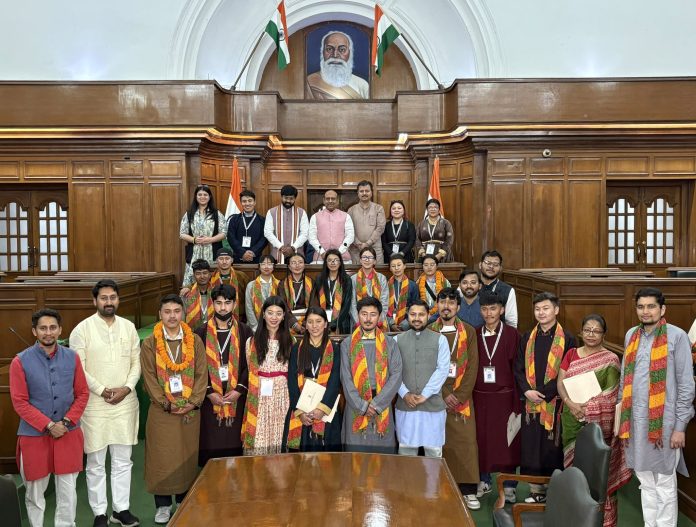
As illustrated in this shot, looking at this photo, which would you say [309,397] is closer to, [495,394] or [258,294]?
[495,394]

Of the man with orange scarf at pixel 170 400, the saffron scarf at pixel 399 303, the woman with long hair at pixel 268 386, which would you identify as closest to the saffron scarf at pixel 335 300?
the saffron scarf at pixel 399 303

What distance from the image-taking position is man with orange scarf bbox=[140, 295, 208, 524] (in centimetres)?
416

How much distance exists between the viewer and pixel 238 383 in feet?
14.4

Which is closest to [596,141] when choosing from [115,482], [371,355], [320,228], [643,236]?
[643,236]

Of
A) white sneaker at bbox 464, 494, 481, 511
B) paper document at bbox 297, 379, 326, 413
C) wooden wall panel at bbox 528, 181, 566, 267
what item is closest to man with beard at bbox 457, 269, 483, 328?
white sneaker at bbox 464, 494, 481, 511

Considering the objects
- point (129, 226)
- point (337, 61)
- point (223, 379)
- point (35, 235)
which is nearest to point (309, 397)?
point (223, 379)

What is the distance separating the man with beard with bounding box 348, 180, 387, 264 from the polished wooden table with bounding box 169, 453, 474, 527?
4570 mm

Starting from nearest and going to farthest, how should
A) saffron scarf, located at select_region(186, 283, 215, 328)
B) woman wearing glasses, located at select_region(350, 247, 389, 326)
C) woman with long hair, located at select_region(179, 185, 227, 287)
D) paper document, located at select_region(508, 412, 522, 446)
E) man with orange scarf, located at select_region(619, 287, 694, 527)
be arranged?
man with orange scarf, located at select_region(619, 287, 694, 527)
paper document, located at select_region(508, 412, 522, 446)
saffron scarf, located at select_region(186, 283, 215, 328)
woman wearing glasses, located at select_region(350, 247, 389, 326)
woman with long hair, located at select_region(179, 185, 227, 287)

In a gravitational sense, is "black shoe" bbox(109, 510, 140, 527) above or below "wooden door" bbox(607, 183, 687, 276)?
below

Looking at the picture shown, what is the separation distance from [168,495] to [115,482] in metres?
0.36

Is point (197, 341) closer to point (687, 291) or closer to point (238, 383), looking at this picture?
point (238, 383)

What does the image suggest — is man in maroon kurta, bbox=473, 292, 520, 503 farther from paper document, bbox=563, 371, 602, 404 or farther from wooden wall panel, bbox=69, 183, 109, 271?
wooden wall panel, bbox=69, 183, 109, 271

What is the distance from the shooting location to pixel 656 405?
12.2 feet

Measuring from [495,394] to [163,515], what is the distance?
→ 2.46m
